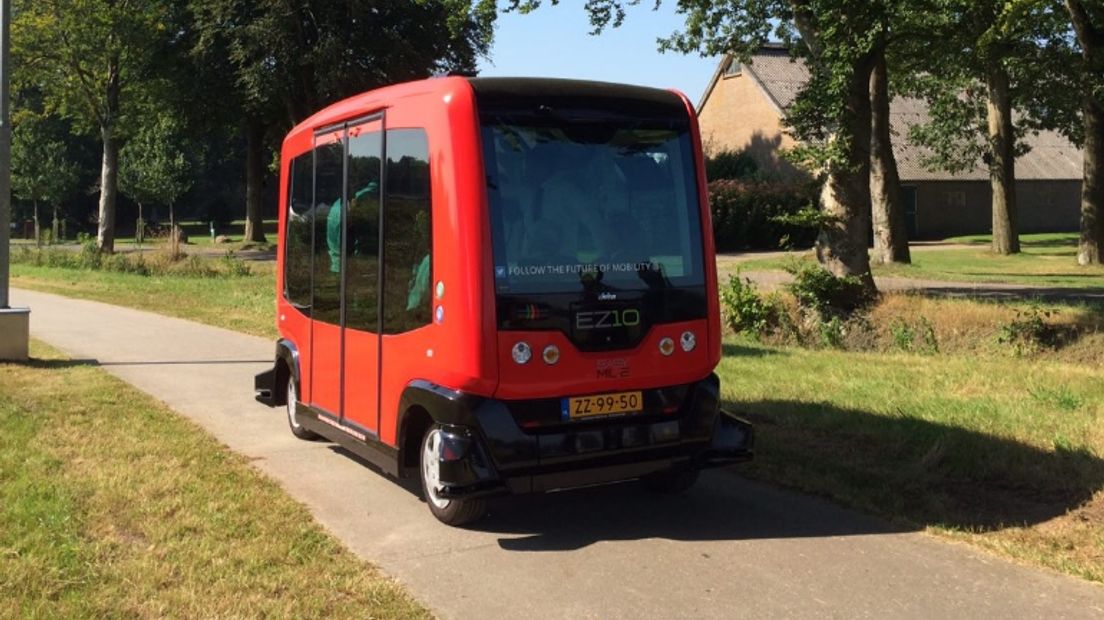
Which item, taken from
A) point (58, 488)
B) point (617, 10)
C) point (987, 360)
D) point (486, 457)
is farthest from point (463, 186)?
point (617, 10)

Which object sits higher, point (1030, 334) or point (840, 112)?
point (840, 112)

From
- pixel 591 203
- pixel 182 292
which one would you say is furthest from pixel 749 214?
pixel 591 203

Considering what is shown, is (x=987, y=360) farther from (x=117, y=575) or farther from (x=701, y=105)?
(x=701, y=105)

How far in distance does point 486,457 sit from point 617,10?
13.3 metres

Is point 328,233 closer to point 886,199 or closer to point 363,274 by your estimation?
point 363,274

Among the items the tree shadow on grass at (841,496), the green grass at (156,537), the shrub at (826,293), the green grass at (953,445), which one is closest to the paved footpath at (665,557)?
the tree shadow on grass at (841,496)

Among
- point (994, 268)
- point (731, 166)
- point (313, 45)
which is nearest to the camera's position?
point (994, 268)

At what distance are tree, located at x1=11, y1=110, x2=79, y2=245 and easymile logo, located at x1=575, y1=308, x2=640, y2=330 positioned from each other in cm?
6242

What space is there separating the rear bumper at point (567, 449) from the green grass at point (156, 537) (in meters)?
0.75

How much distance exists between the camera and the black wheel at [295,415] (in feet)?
24.6

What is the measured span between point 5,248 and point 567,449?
29.2 feet

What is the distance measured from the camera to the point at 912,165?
46.4 metres

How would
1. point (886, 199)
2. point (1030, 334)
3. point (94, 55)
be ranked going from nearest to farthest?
point (1030, 334) < point (886, 199) < point (94, 55)

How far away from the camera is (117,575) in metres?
4.54
